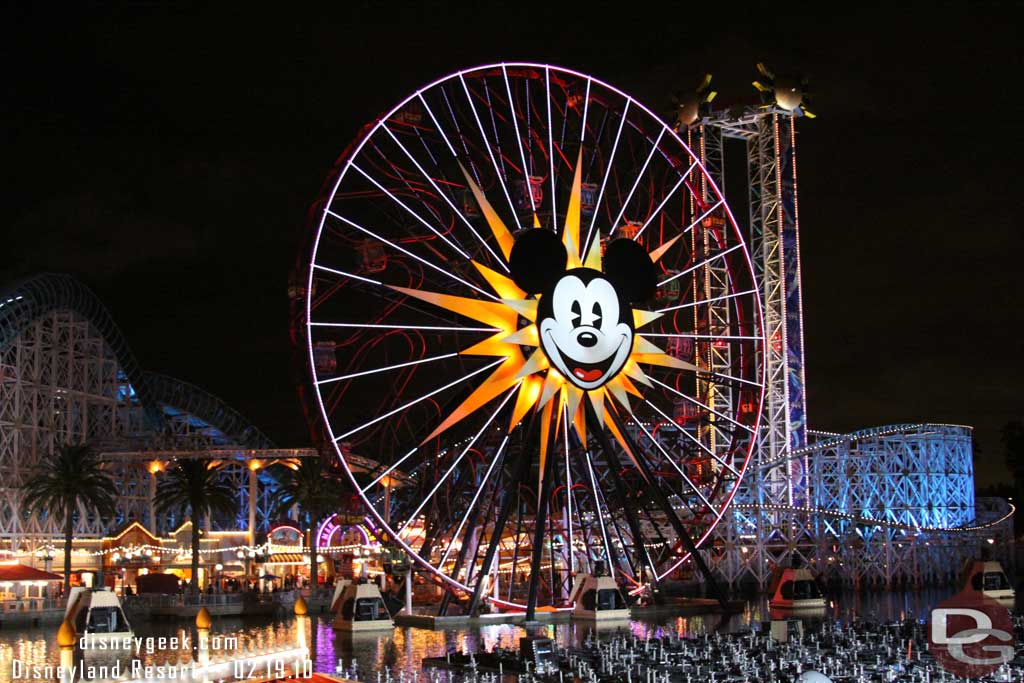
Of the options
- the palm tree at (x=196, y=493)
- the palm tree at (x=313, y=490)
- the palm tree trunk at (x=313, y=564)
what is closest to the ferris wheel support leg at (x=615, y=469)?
the palm tree trunk at (x=313, y=564)

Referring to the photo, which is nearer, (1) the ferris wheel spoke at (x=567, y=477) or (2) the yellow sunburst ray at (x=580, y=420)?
(2) the yellow sunburst ray at (x=580, y=420)

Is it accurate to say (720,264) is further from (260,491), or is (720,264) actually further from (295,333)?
(260,491)

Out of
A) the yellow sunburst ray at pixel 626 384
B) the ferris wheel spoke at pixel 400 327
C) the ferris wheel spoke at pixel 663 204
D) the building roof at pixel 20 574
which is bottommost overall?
the building roof at pixel 20 574

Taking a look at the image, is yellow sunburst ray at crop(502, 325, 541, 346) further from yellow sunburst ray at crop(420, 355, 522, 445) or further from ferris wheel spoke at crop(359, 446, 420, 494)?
ferris wheel spoke at crop(359, 446, 420, 494)

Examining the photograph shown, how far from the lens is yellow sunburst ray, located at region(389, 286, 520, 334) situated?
40.1 meters

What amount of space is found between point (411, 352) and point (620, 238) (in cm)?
843

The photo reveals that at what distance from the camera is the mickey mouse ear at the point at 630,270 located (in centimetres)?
4394

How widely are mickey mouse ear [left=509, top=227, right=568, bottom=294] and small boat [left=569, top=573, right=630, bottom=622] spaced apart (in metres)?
10.6

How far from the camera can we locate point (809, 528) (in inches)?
2527

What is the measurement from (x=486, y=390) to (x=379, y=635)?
8723 mm

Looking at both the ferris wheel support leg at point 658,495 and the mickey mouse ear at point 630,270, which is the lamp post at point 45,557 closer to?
the ferris wheel support leg at point 658,495

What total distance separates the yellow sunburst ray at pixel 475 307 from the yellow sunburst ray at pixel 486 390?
43.9 inches

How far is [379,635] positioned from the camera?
140 ft

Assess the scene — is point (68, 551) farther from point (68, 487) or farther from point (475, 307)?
point (475, 307)
